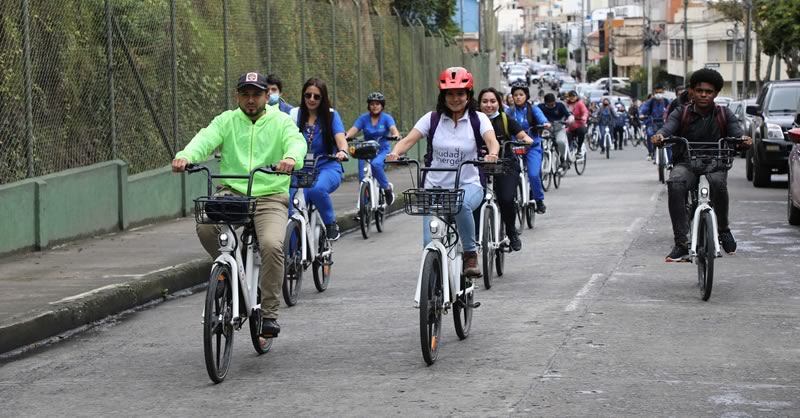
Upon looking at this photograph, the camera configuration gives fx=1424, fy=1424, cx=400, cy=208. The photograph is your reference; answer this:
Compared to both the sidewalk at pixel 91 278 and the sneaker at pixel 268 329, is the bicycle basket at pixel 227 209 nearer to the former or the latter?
the sneaker at pixel 268 329

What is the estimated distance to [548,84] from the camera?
4705 inches

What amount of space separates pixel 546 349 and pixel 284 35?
14959mm

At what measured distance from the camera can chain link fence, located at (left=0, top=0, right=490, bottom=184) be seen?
13953 millimetres

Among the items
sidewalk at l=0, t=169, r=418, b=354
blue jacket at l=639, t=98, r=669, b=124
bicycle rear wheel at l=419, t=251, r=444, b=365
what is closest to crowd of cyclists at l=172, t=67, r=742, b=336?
bicycle rear wheel at l=419, t=251, r=444, b=365

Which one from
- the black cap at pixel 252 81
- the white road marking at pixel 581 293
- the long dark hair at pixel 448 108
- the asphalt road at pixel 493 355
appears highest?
the black cap at pixel 252 81

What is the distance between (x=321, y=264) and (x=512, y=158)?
2179 millimetres

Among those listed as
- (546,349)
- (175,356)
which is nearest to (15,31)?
(175,356)

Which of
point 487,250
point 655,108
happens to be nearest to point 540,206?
point 487,250

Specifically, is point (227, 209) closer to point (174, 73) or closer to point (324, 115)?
point (324, 115)

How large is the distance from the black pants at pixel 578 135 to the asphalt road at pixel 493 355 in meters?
16.4

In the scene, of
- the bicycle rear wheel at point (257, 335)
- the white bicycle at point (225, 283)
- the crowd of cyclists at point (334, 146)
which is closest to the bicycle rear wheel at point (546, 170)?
the crowd of cyclists at point (334, 146)

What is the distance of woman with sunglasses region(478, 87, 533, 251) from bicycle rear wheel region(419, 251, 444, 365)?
165 inches

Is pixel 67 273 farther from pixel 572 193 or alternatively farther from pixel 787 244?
pixel 572 193

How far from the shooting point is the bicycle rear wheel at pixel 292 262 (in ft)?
35.9
